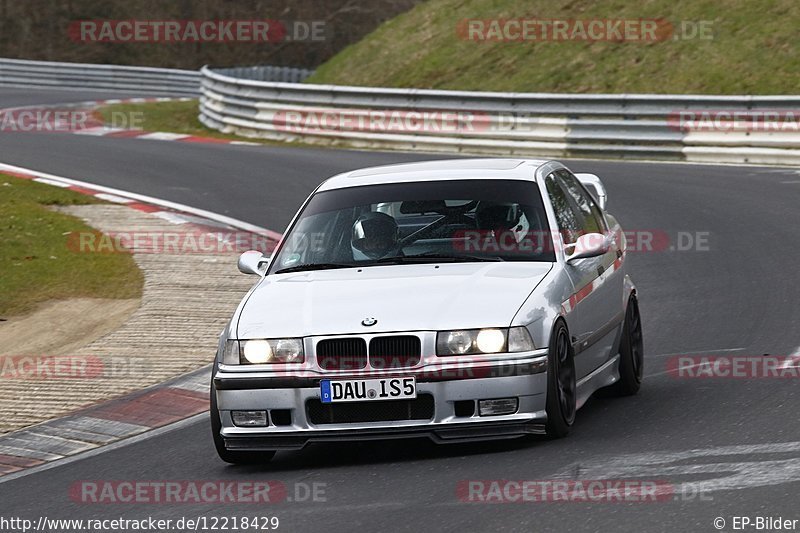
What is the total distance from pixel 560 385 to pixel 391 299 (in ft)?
3.10

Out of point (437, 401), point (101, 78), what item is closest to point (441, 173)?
point (437, 401)

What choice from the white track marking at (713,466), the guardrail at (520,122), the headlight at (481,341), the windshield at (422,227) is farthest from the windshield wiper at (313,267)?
the guardrail at (520,122)

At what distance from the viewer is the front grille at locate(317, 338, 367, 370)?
724 cm

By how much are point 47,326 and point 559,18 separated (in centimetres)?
2214

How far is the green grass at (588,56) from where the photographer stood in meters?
27.2

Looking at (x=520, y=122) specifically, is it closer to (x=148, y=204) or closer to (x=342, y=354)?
(x=148, y=204)

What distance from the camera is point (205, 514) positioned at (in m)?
6.70

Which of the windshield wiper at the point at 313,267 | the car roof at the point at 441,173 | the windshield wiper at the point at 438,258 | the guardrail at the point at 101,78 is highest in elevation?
the guardrail at the point at 101,78

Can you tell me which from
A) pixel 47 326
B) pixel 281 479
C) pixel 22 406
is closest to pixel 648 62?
pixel 47 326

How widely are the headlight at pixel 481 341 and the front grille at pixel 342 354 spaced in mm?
371

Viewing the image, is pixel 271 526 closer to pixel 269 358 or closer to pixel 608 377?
pixel 269 358

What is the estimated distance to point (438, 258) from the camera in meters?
8.17

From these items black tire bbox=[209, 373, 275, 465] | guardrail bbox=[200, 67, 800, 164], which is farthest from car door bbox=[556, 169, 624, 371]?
guardrail bbox=[200, 67, 800, 164]

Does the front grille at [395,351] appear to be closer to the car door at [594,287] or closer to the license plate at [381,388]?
the license plate at [381,388]
